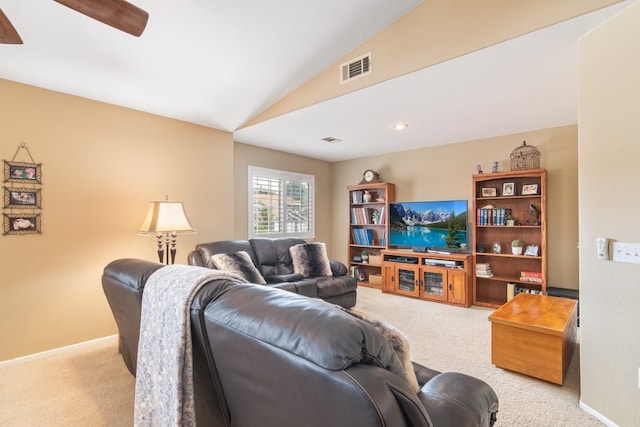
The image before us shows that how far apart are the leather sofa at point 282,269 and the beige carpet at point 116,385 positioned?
864 millimetres

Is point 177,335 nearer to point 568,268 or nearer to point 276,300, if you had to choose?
point 276,300

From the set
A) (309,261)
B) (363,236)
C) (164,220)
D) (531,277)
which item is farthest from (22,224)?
(531,277)

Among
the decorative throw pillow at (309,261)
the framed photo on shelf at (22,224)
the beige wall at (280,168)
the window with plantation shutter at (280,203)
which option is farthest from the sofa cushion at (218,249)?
the framed photo on shelf at (22,224)

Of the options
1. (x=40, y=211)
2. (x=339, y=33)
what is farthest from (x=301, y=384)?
(x=40, y=211)

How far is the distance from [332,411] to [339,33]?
2748mm

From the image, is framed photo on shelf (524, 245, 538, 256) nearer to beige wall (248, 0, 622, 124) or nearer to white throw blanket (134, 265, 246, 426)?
beige wall (248, 0, 622, 124)

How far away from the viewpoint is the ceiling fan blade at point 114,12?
143cm

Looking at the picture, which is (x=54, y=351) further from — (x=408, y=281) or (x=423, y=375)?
(x=408, y=281)

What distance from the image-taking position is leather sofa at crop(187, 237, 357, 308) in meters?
3.44

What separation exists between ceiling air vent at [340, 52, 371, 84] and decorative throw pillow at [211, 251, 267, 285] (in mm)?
2109

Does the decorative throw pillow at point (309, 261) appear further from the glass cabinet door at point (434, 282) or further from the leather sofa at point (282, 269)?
the glass cabinet door at point (434, 282)

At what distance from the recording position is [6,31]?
5.16 feet

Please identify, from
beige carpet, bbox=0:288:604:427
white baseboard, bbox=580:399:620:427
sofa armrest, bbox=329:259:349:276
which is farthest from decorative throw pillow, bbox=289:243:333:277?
white baseboard, bbox=580:399:620:427

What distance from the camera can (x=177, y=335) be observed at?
115 cm
